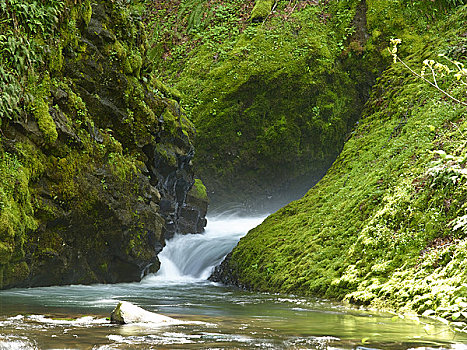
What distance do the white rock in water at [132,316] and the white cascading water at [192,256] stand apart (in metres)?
8.24

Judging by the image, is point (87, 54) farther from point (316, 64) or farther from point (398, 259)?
point (316, 64)

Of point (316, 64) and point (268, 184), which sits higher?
point (316, 64)

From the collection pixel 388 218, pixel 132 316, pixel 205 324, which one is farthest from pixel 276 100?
pixel 132 316

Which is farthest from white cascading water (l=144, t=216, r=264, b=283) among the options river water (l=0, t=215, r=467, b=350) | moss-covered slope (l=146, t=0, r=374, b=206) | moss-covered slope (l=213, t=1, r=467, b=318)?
moss-covered slope (l=146, t=0, r=374, b=206)

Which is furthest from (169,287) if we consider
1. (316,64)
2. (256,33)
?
(256,33)

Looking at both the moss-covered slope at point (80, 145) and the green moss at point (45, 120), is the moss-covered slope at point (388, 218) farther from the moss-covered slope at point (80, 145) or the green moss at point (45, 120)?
the green moss at point (45, 120)

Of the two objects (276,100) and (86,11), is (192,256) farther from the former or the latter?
(86,11)

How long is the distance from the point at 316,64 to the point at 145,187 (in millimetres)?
10558

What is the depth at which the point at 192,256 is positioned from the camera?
51.0 ft

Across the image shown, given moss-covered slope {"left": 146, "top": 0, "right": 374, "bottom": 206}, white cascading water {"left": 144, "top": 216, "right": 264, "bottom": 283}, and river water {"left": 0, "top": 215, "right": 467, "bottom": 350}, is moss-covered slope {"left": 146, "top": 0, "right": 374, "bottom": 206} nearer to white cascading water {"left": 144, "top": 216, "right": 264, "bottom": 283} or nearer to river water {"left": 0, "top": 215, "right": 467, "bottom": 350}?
white cascading water {"left": 144, "top": 216, "right": 264, "bottom": 283}

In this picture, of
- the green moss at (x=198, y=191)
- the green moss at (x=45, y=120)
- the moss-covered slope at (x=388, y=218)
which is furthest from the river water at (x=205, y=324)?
the green moss at (x=198, y=191)

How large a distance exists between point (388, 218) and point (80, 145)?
6970 mm

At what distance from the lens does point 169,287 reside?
12.0 meters

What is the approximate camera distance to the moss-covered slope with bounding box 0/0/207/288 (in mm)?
8898
